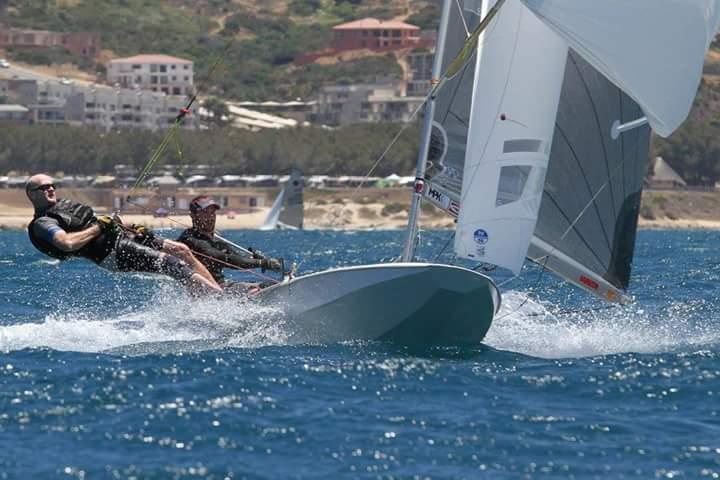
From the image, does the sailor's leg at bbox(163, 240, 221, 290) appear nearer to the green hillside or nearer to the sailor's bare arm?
the sailor's bare arm

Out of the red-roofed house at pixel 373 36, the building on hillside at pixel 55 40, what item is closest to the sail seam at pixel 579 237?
the building on hillside at pixel 55 40

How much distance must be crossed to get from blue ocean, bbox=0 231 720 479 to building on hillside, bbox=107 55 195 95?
4281 inches

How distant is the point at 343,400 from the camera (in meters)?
11.9

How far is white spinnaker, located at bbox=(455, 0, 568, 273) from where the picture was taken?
14.3 m

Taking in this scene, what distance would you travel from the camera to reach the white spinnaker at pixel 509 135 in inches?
563

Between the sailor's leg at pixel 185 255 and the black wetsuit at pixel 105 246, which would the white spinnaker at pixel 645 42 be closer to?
the sailor's leg at pixel 185 255

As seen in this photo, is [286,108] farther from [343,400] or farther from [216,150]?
[343,400]

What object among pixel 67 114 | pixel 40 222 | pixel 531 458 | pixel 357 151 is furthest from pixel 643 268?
pixel 67 114

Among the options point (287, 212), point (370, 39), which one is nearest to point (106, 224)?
point (287, 212)

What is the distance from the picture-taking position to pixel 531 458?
33.9 feet

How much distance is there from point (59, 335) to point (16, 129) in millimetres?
80993

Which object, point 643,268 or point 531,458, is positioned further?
point 643,268

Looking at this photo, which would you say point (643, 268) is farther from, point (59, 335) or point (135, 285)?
point (59, 335)

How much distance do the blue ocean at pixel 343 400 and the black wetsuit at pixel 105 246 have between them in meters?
0.49
